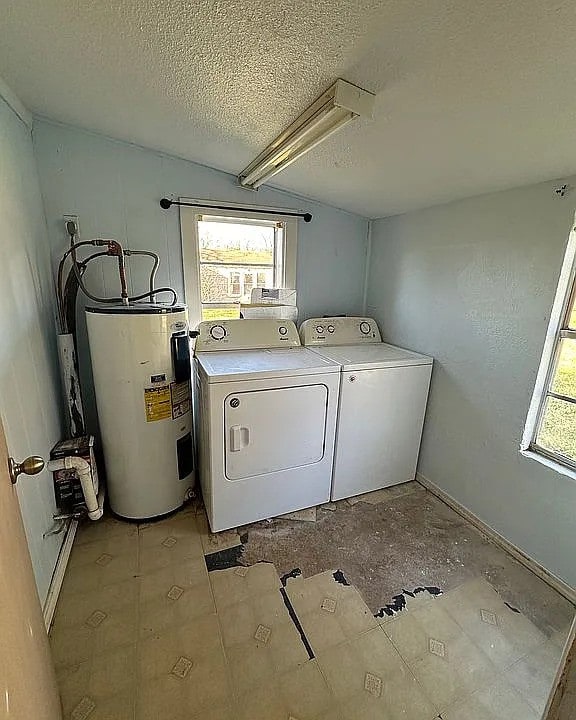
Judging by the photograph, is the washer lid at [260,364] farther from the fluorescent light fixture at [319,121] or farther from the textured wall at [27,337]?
the fluorescent light fixture at [319,121]

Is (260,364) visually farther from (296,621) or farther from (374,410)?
(296,621)

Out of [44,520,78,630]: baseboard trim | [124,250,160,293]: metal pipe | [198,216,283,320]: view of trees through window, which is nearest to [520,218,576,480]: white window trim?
[198,216,283,320]: view of trees through window

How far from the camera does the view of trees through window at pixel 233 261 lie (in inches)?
94.3

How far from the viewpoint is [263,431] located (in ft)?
6.07

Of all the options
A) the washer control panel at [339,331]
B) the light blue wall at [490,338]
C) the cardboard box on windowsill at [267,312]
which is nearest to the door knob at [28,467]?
the cardboard box on windowsill at [267,312]

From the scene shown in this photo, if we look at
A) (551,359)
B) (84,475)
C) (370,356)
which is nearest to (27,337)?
(84,475)

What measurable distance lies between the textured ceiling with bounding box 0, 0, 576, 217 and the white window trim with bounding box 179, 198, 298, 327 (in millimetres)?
488

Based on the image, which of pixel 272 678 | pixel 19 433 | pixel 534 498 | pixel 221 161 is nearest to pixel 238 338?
pixel 221 161

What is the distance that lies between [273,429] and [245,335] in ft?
2.51

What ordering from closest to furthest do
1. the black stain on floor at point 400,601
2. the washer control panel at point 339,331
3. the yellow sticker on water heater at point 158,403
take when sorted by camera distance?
the black stain on floor at point 400,601
the yellow sticker on water heater at point 158,403
the washer control panel at point 339,331

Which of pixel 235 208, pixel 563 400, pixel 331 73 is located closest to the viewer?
pixel 331 73

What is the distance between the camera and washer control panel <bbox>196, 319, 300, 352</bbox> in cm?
226

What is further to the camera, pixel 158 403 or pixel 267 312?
pixel 267 312

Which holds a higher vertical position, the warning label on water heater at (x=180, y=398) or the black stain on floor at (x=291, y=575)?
the warning label on water heater at (x=180, y=398)
